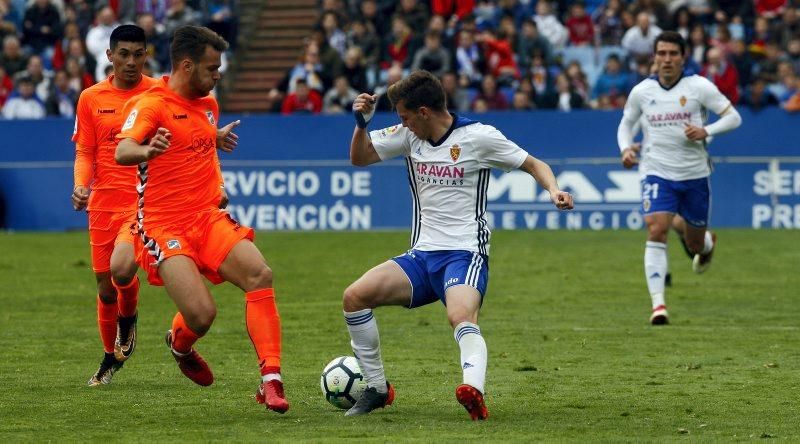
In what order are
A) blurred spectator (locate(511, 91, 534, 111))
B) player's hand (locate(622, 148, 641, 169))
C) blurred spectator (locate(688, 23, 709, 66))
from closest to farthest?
player's hand (locate(622, 148, 641, 169)) → blurred spectator (locate(511, 91, 534, 111)) → blurred spectator (locate(688, 23, 709, 66))

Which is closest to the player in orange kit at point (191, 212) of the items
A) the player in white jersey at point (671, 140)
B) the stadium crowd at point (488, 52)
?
the player in white jersey at point (671, 140)

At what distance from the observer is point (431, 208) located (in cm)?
922

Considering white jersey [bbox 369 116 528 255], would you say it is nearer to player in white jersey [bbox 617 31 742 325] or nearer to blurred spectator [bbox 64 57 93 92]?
player in white jersey [bbox 617 31 742 325]

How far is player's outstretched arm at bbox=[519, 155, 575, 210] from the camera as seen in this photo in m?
8.56

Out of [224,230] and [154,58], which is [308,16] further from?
[224,230]

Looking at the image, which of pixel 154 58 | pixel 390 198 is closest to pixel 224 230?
pixel 390 198

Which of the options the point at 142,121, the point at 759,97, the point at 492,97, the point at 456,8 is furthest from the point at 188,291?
the point at 456,8

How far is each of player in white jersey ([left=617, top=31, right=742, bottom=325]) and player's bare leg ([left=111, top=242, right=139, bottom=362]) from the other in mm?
5382

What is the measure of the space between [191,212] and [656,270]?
19.9 ft

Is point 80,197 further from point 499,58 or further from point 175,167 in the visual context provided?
point 499,58

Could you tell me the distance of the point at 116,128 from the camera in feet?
34.6

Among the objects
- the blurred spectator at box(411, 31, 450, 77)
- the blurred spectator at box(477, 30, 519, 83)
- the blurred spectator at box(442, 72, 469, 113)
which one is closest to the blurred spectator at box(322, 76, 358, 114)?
the blurred spectator at box(411, 31, 450, 77)

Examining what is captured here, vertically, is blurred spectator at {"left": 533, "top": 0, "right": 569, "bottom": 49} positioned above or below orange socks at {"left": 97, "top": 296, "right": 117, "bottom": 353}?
above

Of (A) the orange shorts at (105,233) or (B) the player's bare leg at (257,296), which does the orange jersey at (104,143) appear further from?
(B) the player's bare leg at (257,296)
